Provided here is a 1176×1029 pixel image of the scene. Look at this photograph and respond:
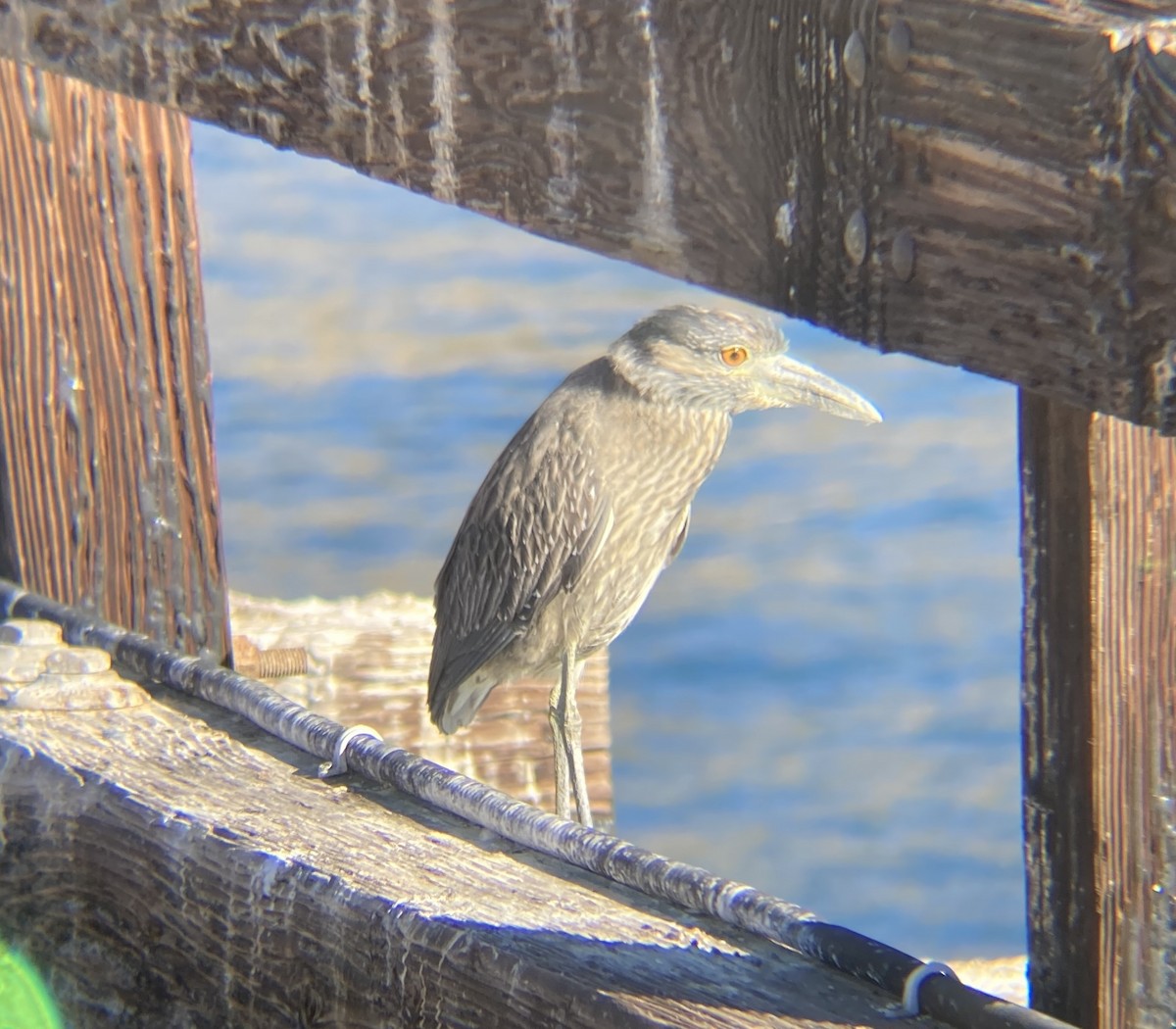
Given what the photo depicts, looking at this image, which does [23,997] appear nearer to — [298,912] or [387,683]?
[298,912]

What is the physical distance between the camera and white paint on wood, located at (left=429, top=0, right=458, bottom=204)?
1.44 metres

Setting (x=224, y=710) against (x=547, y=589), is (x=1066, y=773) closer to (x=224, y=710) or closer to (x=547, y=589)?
(x=224, y=710)

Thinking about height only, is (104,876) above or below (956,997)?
below

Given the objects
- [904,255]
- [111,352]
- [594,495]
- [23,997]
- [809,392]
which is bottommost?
[594,495]

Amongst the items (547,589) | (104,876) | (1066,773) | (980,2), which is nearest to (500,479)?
(547,589)

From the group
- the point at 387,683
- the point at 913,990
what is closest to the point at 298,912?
the point at 913,990

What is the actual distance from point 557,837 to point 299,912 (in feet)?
0.83

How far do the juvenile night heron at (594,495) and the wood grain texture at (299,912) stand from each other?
8.31ft

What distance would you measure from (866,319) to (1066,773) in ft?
1.36

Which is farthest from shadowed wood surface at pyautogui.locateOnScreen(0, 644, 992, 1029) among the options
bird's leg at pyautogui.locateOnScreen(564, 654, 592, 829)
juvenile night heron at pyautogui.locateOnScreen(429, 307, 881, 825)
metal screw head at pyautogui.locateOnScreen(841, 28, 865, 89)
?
juvenile night heron at pyautogui.locateOnScreen(429, 307, 881, 825)

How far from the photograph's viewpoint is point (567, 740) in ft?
14.9

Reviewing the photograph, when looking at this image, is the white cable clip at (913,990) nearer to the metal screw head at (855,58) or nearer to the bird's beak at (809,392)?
the metal screw head at (855,58)

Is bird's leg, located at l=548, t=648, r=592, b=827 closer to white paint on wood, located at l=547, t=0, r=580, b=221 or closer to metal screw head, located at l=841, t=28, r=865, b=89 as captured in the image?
white paint on wood, located at l=547, t=0, r=580, b=221

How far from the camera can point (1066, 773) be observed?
4.24ft
